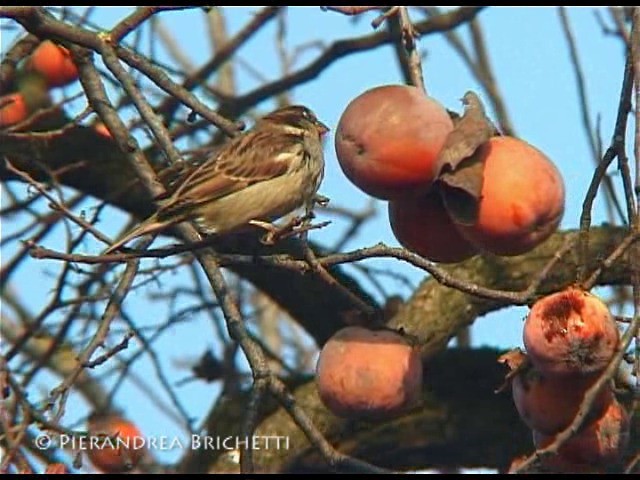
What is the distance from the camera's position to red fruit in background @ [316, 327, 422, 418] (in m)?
2.41

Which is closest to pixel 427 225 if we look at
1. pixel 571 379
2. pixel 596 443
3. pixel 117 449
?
pixel 571 379

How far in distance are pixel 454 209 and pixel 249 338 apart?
598 mm

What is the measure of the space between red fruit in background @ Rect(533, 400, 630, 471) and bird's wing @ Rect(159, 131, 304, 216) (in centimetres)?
99

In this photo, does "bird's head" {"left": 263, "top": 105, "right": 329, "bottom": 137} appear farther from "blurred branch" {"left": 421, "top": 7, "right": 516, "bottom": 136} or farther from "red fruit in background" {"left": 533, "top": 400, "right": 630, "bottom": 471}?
"blurred branch" {"left": 421, "top": 7, "right": 516, "bottom": 136}

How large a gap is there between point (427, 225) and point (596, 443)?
1.48 ft

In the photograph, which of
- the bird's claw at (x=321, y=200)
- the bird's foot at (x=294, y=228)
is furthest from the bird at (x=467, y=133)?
the bird's claw at (x=321, y=200)

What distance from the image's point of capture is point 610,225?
4.64 metres

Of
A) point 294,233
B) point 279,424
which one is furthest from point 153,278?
point 294,233

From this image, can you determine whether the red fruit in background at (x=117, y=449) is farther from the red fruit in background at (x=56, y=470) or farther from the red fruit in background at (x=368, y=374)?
the red fruit in background at (x=368, y=374)

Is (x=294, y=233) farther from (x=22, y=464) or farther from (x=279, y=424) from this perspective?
(x=279, y=424)

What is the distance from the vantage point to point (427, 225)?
2.34m

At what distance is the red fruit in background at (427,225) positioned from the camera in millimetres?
2334

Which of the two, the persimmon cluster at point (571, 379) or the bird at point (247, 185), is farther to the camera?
the bird at point (247, 185)

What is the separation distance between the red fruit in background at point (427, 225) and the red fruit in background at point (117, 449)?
1.03 meters
